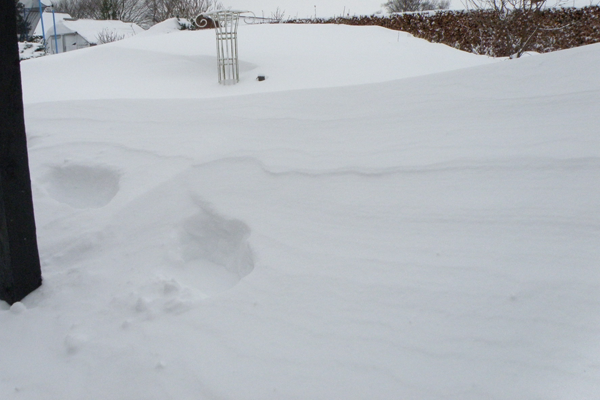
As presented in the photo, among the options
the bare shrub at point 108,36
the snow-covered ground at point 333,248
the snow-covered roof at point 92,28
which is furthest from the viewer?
the snow-covered roof at point 92,28

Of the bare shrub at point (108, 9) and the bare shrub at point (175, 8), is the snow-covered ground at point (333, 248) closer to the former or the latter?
the bare shrub at point (175, 8)

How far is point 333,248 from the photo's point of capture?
178 centimetres

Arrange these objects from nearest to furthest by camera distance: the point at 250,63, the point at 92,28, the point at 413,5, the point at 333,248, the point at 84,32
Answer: the point at 333,248, the point at 250,63, the point at 84,32, the point at 92,28, the point at 413,5

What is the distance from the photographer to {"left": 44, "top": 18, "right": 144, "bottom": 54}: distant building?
20359 millimetres

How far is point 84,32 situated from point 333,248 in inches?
906

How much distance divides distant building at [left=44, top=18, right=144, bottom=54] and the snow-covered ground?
19.4 meters

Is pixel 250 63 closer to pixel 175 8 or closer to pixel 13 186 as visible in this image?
pixel 13 186

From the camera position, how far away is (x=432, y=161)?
1.97 meters

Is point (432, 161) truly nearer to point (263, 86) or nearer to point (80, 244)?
point (80, 244)

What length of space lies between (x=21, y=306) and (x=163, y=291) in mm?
601

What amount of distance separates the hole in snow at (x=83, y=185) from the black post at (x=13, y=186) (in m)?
0.59

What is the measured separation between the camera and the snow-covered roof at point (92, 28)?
812 inches

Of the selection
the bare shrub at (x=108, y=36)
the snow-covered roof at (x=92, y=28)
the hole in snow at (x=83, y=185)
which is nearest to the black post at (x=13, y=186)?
the hole in snow at (x=83, y=185)

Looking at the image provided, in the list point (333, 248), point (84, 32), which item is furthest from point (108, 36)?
point (333, 248)
